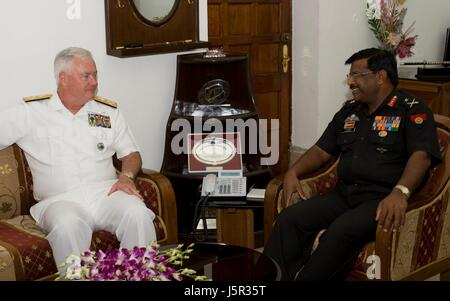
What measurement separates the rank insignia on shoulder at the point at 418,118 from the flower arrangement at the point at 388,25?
2.12 metres

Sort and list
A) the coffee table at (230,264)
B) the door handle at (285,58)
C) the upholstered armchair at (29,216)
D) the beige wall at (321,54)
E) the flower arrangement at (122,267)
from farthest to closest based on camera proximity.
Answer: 1. the door handle at (285,58)
2. the beige wall at (321,54)
3. the upholstered armchair at (29,216)
4. the coffee table at (230,264)
5. the flower arrangement at (122,267)

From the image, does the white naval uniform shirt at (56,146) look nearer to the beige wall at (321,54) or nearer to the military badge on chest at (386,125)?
the military badge on chest at (386,125)

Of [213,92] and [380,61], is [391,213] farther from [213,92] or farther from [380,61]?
[213,92]

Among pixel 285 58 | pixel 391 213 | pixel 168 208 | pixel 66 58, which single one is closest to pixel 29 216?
pixel 168 208

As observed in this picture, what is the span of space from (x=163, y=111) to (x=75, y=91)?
0.93 metres

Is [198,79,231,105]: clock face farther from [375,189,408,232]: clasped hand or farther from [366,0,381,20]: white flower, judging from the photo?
[366,0,381,20]: white flower

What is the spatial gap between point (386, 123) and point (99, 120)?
4.65 ft

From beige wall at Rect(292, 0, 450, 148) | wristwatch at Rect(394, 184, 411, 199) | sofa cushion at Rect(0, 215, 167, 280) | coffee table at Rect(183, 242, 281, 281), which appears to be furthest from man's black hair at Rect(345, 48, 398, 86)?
beige wall at Rect(292, 0, 450, 148)

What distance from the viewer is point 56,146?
3189 millimetres

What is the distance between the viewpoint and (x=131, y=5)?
3703mm

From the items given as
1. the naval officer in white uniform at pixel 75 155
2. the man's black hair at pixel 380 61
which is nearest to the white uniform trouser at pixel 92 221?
the naval officer in white uniform at pixel 75 155

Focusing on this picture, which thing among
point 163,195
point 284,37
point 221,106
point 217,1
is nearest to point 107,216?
point 163,195

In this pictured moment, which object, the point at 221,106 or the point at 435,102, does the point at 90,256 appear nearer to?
the point at 221,106

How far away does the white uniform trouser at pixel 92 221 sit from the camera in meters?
2.89
